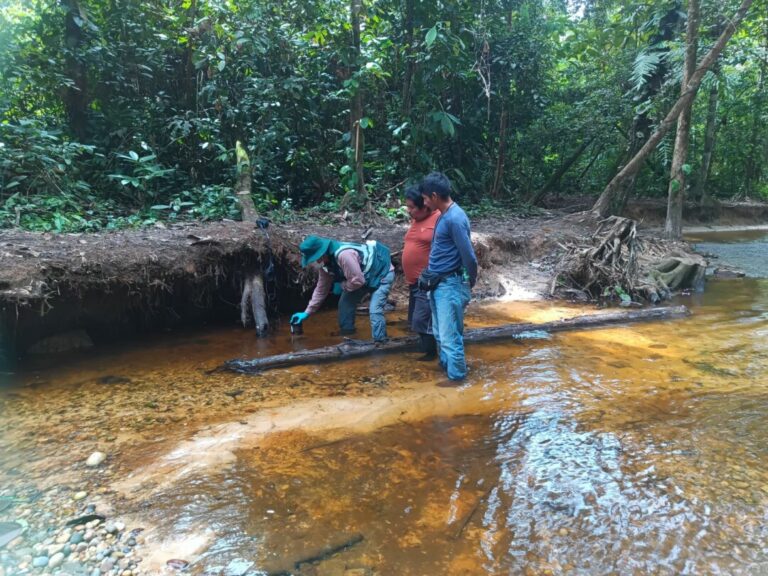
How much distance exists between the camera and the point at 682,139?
10172 mm

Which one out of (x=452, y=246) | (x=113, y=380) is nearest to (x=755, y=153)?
(x=452, y=246)

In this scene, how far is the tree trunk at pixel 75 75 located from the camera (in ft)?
28.1

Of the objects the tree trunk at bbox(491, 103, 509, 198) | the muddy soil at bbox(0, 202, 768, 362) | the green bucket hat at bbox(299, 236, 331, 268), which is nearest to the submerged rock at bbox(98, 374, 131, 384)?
the muddy soil at bbox(0, 202, 768, 362)

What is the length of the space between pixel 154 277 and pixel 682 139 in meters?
10.7

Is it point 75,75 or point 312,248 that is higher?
point 75,75

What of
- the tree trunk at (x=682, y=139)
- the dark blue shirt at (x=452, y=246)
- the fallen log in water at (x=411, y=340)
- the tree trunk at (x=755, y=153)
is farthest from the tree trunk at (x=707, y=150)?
the dark blue shirt at (x=452, y=246)

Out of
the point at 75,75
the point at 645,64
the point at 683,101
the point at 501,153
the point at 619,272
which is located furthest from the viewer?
the point at 501,153

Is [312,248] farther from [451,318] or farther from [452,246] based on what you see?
[451,318]

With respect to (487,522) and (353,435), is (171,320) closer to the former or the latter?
(353,435)

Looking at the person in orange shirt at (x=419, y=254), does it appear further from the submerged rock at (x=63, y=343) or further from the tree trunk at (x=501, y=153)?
the tree trunk at (x=501, y=153)

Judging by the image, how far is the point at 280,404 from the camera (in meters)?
4.11

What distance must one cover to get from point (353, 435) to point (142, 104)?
9.31m

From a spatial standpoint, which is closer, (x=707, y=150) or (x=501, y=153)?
(x=501, y=153)

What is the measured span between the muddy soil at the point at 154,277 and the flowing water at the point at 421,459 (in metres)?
0.73
